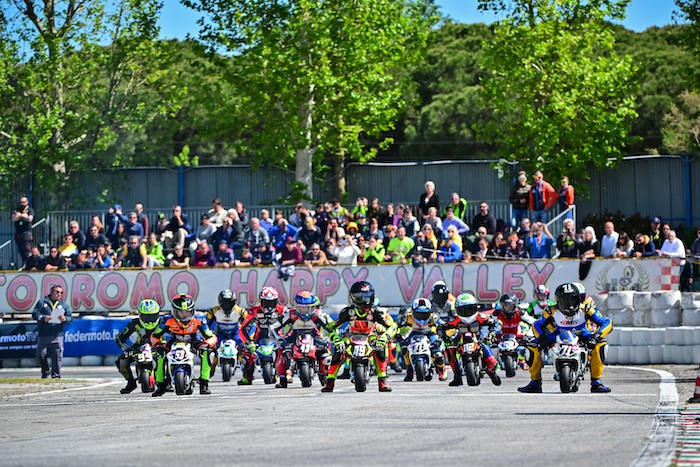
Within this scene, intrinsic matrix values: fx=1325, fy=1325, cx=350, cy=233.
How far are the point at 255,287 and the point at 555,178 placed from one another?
→ 378 inches

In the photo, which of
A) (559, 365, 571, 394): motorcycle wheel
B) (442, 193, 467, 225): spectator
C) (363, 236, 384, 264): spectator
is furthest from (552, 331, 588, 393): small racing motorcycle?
(442, 193, 467, 225): spectator

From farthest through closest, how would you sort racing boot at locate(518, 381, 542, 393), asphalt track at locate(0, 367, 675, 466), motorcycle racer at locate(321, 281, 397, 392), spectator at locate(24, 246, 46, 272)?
spectator at locate(24, 246, 46, 272) < motorcycle racer at locate(321, 281, 397, 392) < racing boot at locate(518, 381, 542, 393) < asphalt track at locate(0, 367, 675, 466)

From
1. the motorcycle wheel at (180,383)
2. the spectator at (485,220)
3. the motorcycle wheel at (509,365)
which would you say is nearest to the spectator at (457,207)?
the spectator at (485,220)

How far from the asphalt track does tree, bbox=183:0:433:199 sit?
53.8ft

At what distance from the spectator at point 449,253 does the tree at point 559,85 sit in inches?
273

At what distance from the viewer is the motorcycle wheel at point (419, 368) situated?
22.6 m

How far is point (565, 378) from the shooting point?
60.1ft

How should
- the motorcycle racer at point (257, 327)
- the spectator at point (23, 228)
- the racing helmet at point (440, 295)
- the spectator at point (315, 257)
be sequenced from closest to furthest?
the motorcycle racer at point (257, 327)
the racing helmet at point (440, 295)
the spectator at point (315, 257)
the spectator at point (23, 228)

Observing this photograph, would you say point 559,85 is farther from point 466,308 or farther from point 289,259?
point 466,308

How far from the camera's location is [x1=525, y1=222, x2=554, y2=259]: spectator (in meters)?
27.8

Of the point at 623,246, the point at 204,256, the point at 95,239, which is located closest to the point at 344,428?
the point at 623,246

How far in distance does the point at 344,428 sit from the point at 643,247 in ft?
50.2

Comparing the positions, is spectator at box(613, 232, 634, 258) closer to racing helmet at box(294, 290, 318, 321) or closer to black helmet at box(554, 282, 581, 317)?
racing helmet at box(294, 290, 318, 321)

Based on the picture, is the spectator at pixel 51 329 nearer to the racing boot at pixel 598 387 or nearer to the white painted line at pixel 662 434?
the racing boot at pixel 598 387
